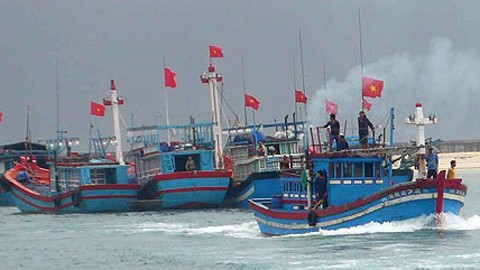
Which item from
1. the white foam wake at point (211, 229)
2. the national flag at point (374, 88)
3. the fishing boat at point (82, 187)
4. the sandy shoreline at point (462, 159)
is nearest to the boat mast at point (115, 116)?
the fishing boat at point (82, 187)

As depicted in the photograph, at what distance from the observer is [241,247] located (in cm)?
3941

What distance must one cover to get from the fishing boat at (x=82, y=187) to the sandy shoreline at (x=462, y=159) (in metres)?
65.0

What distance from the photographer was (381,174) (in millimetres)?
39438

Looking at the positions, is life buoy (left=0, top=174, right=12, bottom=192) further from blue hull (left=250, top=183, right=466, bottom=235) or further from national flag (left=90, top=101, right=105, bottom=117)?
blue hull (left=250, top=183, right=466, bottom=235)

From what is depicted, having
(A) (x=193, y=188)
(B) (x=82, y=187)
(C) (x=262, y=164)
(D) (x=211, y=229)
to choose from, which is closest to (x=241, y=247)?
(D) (x=211, y=229)

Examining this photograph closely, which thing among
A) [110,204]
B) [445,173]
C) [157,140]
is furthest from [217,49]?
[445,173]

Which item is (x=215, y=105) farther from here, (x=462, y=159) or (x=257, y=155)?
(x=462, y=159)

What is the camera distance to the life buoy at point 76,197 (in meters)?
66.9

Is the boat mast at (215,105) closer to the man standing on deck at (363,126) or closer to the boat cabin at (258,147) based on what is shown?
the boat cabin at (258,147)

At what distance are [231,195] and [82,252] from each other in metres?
23.5

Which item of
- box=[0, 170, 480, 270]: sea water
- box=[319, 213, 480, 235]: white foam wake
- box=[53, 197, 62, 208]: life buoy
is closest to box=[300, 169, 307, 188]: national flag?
box=[0, 170, 480, 270]: sea water

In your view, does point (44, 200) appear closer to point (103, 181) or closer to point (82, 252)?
point (103, 181)

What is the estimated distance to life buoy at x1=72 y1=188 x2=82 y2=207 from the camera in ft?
220

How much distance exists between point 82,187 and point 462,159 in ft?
269
